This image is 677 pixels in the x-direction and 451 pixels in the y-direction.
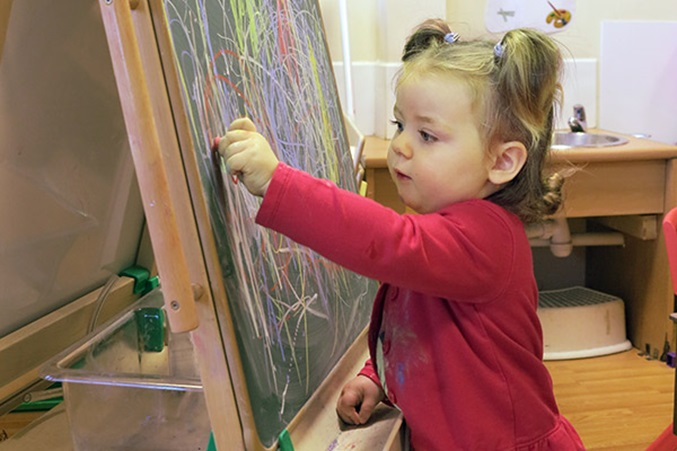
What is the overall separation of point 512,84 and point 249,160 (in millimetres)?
312

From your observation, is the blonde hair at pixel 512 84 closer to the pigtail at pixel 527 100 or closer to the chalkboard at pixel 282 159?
the pigtail at pixel 527 100

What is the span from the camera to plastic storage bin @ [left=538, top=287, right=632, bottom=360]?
91.7 inches

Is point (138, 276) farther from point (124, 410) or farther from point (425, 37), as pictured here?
point (425, 37)

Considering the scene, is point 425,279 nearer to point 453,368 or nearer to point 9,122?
point 453,368

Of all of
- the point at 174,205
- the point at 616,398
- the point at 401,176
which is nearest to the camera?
the point at 174,205

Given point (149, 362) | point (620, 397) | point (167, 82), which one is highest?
point (167, 82)

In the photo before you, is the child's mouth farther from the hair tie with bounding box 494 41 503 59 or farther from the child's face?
the hair tie with bounding box 494 41 503 59

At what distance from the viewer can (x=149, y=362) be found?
1.18 meters

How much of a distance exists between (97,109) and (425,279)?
2.13ft

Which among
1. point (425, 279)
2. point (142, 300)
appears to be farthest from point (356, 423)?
point (142, 300)

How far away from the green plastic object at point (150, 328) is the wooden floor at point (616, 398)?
1.07m

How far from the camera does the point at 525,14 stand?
248 centimetres

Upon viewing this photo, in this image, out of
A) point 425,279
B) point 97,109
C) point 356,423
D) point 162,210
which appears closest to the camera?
point 162,210

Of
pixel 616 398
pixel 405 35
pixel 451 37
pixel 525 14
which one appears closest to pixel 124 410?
pixel 451 37
